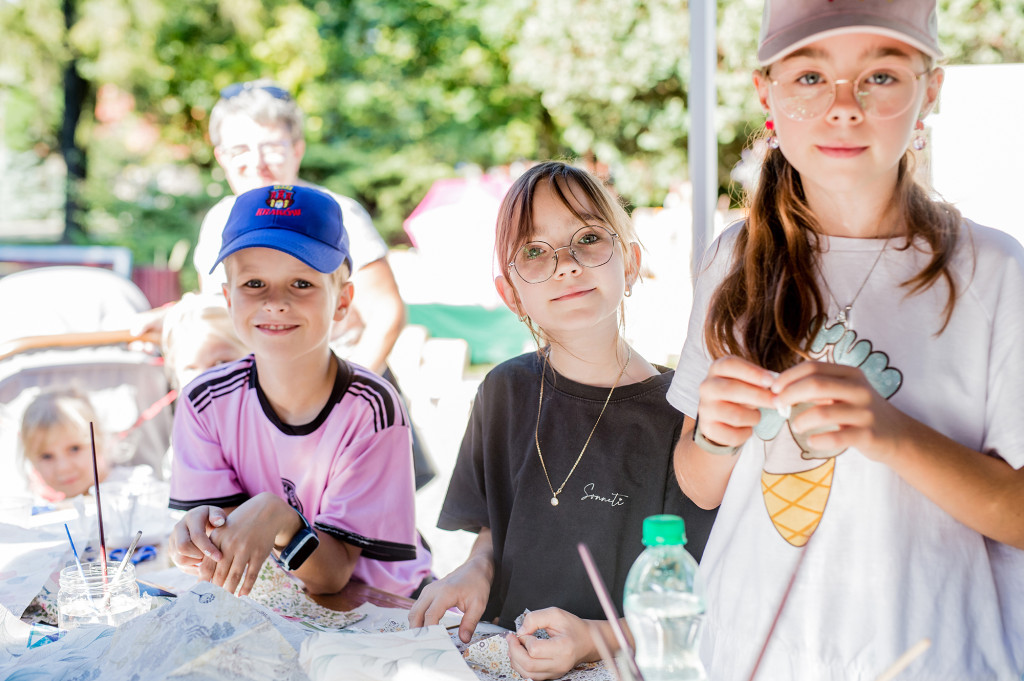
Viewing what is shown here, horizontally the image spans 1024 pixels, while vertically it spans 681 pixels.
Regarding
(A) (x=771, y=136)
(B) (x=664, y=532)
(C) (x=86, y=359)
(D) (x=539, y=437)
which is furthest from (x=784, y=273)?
(C) (x=86, y=359)

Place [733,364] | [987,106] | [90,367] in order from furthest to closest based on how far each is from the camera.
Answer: [987,106] < [90,367] < [733,364]

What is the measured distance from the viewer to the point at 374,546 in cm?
197

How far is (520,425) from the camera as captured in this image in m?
1.95

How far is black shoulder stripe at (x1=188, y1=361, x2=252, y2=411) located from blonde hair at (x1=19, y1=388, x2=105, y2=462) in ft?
4.95

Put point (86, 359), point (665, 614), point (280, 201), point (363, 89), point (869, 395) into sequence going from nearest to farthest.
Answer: point (869, 395) → point (665, 614) → point (280, 201) → point (86, 359) → point (363, 89)

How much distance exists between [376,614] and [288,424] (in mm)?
→ 497

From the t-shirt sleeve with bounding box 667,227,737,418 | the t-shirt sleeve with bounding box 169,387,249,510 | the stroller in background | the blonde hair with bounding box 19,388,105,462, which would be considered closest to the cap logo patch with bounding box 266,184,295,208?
the t-shirt sleeve with bounding box 169,387,249,510

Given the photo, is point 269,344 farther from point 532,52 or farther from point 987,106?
point 532,52

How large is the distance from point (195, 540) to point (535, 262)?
0.87m

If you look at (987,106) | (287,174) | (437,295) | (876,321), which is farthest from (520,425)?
(437,295)

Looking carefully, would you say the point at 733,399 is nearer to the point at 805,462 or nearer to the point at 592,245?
the point at 805,462

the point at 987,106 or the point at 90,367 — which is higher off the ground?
the point at 987,106

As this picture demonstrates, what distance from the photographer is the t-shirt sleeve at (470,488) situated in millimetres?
1984

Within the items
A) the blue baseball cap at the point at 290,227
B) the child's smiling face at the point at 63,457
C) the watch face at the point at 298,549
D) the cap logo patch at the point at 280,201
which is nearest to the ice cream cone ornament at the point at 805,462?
the watch face at the point at 298,549
